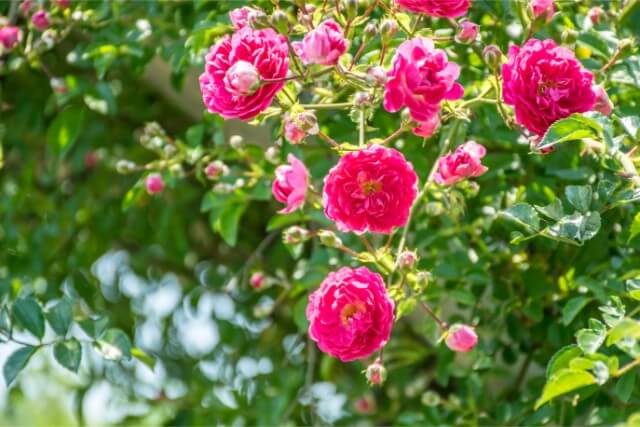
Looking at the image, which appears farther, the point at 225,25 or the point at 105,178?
the point at 105,178

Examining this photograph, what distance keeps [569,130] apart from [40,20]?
82 cm

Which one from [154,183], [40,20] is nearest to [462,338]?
[154,183]

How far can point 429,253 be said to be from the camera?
1.40 m

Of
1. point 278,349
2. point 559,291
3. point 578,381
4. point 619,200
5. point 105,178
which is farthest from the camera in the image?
point 105,178

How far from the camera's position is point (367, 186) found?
0.90 meters

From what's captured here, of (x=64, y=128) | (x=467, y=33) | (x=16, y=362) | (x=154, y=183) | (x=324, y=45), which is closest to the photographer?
(x=324, y=45)

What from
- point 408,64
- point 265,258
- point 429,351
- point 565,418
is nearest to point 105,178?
point 265,258

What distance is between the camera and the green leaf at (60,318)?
117cm

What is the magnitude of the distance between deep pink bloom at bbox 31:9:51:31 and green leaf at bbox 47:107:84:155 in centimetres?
21

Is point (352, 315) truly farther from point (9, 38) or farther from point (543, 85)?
point (9, 38)

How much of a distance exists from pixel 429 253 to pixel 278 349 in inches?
30.0

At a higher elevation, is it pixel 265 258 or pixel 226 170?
pixel 226 170

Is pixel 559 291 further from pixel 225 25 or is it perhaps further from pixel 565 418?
pixel 225 25

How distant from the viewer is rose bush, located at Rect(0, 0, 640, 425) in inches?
35.9
